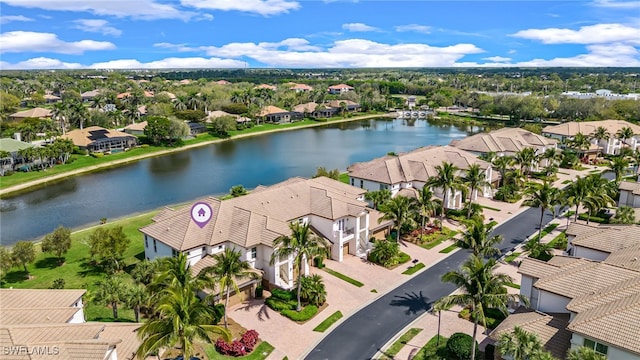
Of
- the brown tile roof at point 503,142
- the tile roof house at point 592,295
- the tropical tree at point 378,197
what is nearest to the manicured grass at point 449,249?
the tropical tree at point 378,197

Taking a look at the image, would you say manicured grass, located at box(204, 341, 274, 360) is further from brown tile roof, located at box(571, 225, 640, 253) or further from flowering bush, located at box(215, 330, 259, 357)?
brown tile roof, located at box(571, 225, 640, 253)

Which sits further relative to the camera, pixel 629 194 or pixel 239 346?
pixel 629 194

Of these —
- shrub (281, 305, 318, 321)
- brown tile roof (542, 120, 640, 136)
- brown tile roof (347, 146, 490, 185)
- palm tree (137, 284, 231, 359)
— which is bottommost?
shrub (281, 305, 318, 321)

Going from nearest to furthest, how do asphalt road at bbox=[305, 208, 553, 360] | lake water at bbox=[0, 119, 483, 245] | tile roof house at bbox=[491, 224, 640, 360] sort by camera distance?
tile roof house at bbox=[491, 224, 640, 360], asphalt road at bbox=[305, 208, 553, 360], lake water at bbox=[0, 119, 483, 245]

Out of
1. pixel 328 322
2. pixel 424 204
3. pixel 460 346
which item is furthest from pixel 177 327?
pixel 424 204

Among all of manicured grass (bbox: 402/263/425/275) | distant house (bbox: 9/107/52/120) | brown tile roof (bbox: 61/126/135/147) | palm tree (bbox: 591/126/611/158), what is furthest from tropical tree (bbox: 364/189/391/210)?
distant house (bbox: 9/107/52/120)

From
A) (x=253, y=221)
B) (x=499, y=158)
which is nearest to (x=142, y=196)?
(x=253, y=221)

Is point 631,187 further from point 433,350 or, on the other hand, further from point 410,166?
point 433,350

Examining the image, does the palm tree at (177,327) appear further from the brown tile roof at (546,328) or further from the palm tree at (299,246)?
the brown tile roof at (546,328)
